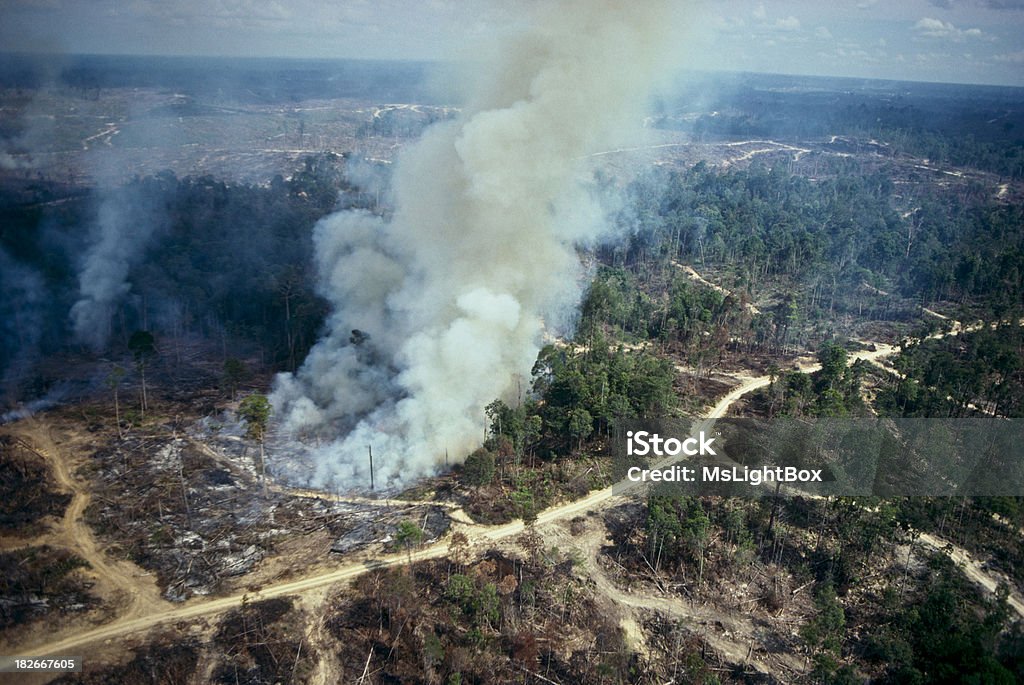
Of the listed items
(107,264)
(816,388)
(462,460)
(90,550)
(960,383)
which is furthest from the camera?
(107,264)

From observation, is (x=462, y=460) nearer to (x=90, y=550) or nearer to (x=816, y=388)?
(x=90, y=550)

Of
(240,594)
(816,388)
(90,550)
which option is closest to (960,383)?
(816,388)

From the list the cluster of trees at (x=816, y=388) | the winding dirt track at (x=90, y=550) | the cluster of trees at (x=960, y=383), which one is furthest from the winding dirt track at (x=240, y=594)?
the cluster of trees at (x=960, y=383)

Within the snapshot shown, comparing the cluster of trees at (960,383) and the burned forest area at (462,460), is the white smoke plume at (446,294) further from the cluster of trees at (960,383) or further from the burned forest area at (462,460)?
the cluster of trees at (960,383)

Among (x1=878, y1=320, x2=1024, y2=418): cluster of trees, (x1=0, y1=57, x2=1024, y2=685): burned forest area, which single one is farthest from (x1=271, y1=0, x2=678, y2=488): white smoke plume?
(x1=878, y1=320, x2=1024, y2=418): cluster of trees

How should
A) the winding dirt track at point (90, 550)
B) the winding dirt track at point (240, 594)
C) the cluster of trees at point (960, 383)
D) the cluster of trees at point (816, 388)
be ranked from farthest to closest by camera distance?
the cluster of trees at point (960, 383)
the cluster of trees at point (816, 388)
the winding dirt track at point (90, 550)
the winding dirt track at point (240, 594)
